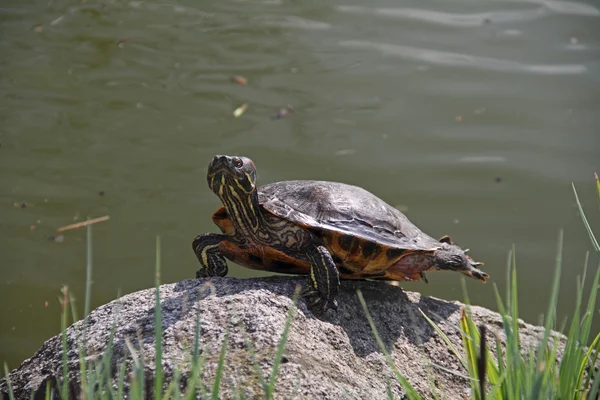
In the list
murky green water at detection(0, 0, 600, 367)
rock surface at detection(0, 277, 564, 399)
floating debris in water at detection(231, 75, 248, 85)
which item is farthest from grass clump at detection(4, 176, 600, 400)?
floating debris in water at detection(231, 75, 248, 85)

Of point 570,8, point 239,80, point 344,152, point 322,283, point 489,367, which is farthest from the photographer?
point 570,8

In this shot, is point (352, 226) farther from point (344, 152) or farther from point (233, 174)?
point (344, 152)

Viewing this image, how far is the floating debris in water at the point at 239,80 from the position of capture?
224 inches

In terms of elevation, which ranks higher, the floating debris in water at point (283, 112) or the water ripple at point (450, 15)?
the water ripple at point (450, 15)

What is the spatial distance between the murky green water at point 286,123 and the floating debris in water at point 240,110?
0.18 feet

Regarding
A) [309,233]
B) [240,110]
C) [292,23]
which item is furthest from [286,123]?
[309,233]

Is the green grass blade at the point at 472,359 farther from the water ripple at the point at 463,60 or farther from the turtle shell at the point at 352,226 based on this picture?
the water ripple at the point at 463,60

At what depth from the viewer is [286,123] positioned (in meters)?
5.36

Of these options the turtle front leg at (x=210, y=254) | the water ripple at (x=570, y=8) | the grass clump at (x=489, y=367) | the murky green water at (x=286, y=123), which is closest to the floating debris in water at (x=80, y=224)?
the murky green water at (x=286, y=123)

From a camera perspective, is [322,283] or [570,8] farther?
[570,8]

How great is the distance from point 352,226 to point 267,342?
75 centimetres

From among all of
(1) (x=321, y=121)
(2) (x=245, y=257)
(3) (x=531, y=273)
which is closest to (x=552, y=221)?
(3) (x=531, y=273)

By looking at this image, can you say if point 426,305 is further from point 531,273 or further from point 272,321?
point 531,273

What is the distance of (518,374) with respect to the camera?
60.9 inches
